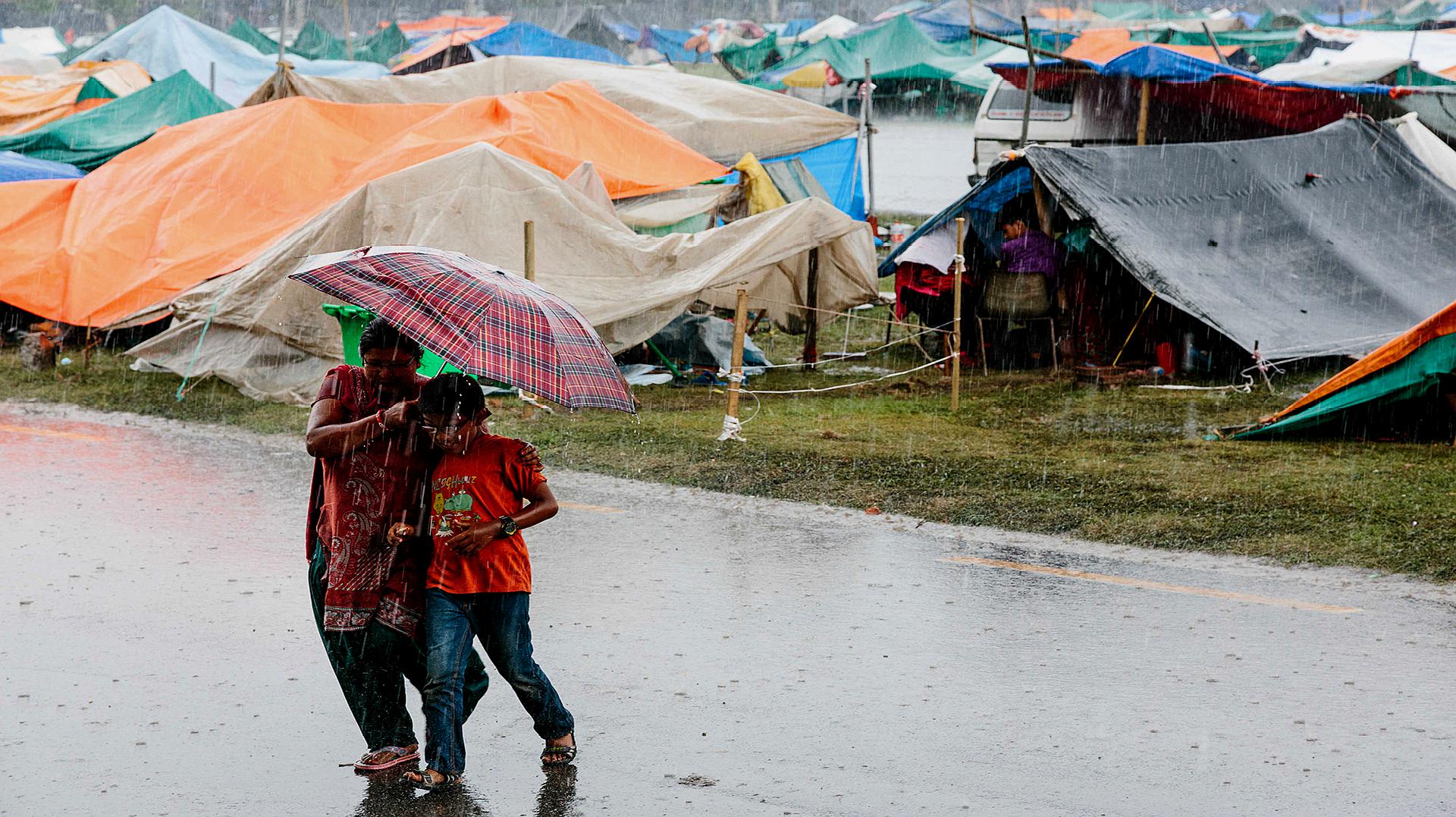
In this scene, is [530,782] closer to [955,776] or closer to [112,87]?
[955,776]

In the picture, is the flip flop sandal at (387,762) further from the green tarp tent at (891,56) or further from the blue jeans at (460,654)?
the green tarp tent at (891,56)

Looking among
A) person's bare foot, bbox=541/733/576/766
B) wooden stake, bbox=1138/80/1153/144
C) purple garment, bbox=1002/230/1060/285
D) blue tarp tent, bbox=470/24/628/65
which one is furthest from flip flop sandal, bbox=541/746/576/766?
blue tarp tent, bbox=470/24/628/65

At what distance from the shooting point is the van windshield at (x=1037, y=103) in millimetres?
18109

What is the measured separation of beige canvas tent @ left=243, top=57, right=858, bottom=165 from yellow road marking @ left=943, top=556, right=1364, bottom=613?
34.7 ft

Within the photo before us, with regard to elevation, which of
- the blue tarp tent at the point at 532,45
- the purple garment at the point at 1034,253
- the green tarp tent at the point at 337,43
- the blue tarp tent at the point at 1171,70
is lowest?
the purple garment at the point at 1034,253

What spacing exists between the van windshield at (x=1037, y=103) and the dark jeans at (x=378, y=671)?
14440mm

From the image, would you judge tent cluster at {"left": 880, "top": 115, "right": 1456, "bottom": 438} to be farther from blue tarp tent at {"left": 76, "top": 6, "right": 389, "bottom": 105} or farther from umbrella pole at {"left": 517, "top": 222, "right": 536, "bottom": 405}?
blue tarp tent at {"left": 76, "top": 6, "right": 389, "bottom": 105}

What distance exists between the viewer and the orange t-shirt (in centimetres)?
454

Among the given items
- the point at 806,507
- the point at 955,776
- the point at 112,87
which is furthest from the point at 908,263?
the point at 112,87

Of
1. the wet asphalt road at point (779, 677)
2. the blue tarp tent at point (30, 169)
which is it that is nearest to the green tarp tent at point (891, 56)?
the blue tarp tent at point (30, 169)

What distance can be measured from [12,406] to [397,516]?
8.86 meters

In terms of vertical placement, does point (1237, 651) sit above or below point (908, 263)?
below

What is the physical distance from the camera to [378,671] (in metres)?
4.74

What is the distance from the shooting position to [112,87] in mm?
22375
